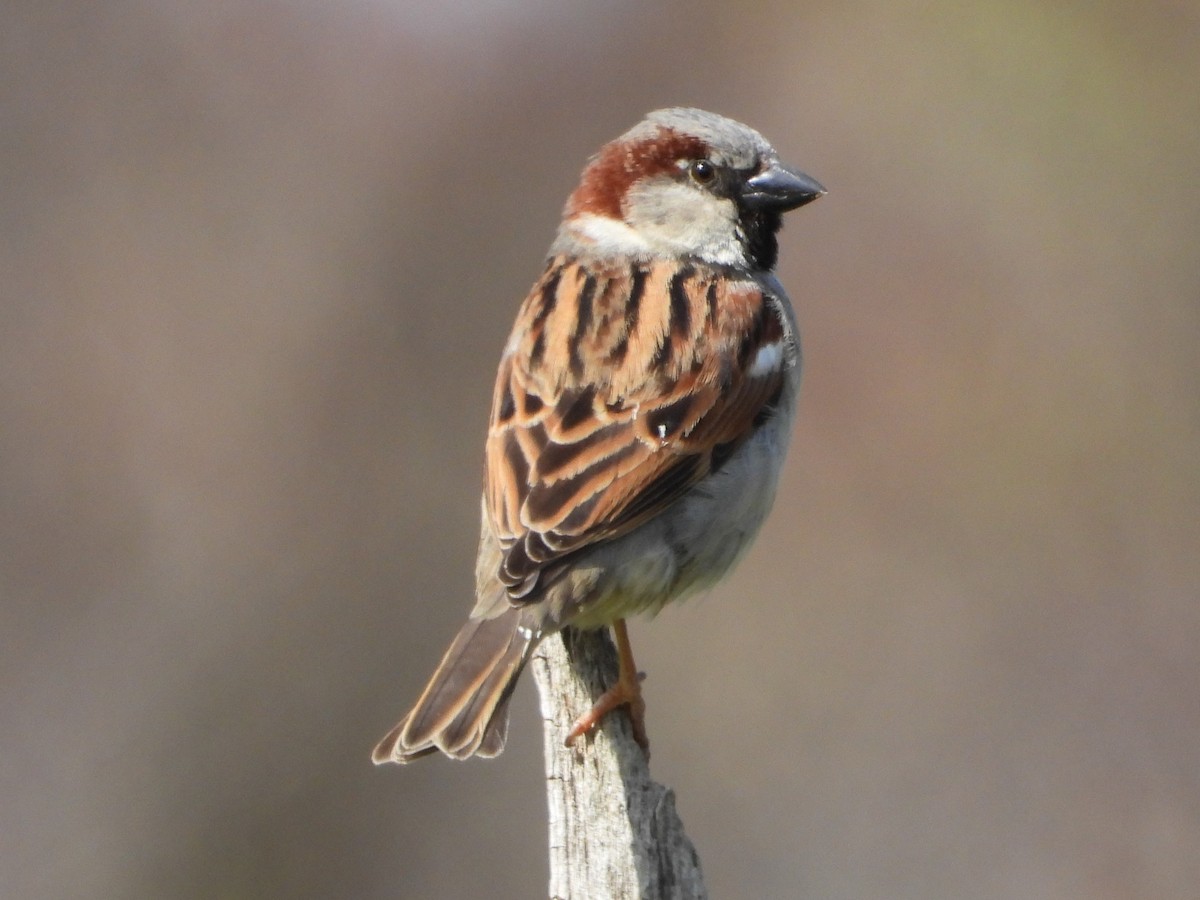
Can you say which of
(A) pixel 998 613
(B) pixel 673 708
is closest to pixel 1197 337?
(A) pixel 998 613

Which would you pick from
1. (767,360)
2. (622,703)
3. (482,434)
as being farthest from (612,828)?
(482,434)

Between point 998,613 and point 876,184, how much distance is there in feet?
7.58

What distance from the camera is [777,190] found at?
3918 mm

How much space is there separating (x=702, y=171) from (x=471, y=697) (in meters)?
1.56

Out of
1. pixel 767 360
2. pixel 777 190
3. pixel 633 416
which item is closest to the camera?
pixel 633 416

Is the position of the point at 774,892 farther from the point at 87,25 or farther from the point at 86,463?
the point at 87,25

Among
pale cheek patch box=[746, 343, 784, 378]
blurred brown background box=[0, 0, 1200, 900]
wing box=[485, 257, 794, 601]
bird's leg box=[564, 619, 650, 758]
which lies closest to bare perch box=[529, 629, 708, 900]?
bird's leg box=[564, 619, 650, 758]

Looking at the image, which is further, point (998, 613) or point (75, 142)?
point (75, 142)

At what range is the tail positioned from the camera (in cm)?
295

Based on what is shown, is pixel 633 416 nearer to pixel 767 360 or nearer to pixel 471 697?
Result: pixel 767 360

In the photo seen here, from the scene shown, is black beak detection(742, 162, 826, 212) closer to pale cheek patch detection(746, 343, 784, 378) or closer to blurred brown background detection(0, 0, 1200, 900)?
pale cheek patch detection(746, 343, 784, 378)

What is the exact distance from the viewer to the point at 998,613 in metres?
6.33

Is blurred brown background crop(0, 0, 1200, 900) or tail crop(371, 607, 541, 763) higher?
blurred brown background crop(0, 0, 1200, 900)

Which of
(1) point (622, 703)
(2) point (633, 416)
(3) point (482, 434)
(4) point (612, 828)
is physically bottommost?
(4) point (612, 828)
